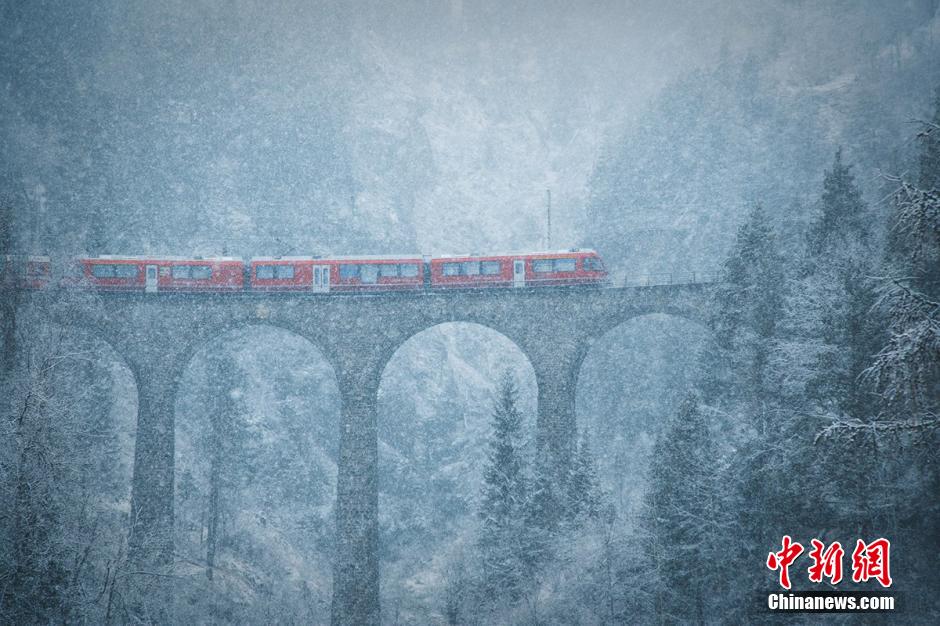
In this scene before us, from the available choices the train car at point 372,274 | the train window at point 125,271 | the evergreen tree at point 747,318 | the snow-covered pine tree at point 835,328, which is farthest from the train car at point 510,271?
the train window at point 125,271

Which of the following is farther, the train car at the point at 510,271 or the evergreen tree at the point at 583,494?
the train car at the point at 510,271

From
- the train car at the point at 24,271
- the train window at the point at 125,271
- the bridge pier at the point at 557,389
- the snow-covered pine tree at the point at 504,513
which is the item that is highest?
the train window at the point at 125,271

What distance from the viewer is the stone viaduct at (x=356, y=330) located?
33594mm

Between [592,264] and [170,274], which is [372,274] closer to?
[170,274]

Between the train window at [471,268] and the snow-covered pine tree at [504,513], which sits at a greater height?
the train window at [471,268]

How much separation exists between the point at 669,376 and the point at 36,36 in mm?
70019

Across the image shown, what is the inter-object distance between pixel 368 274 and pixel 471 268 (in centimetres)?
506

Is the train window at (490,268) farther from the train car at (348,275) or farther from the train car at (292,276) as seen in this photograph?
the train car at (292,276)

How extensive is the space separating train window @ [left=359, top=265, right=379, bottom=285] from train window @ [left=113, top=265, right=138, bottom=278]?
11.1 metres

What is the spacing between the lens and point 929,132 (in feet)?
34.2

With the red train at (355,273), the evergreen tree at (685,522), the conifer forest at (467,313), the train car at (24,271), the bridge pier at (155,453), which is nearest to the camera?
the conifer forest at (467,313)

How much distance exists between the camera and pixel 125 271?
112ft

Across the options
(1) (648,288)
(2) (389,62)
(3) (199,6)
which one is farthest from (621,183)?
(3) (199,6)

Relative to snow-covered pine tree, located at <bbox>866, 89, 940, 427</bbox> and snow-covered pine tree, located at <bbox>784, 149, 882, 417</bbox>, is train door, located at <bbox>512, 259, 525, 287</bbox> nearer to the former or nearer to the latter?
snow-covered pine tree, located at <bbox>784, 149, 882, 417</bbox>
